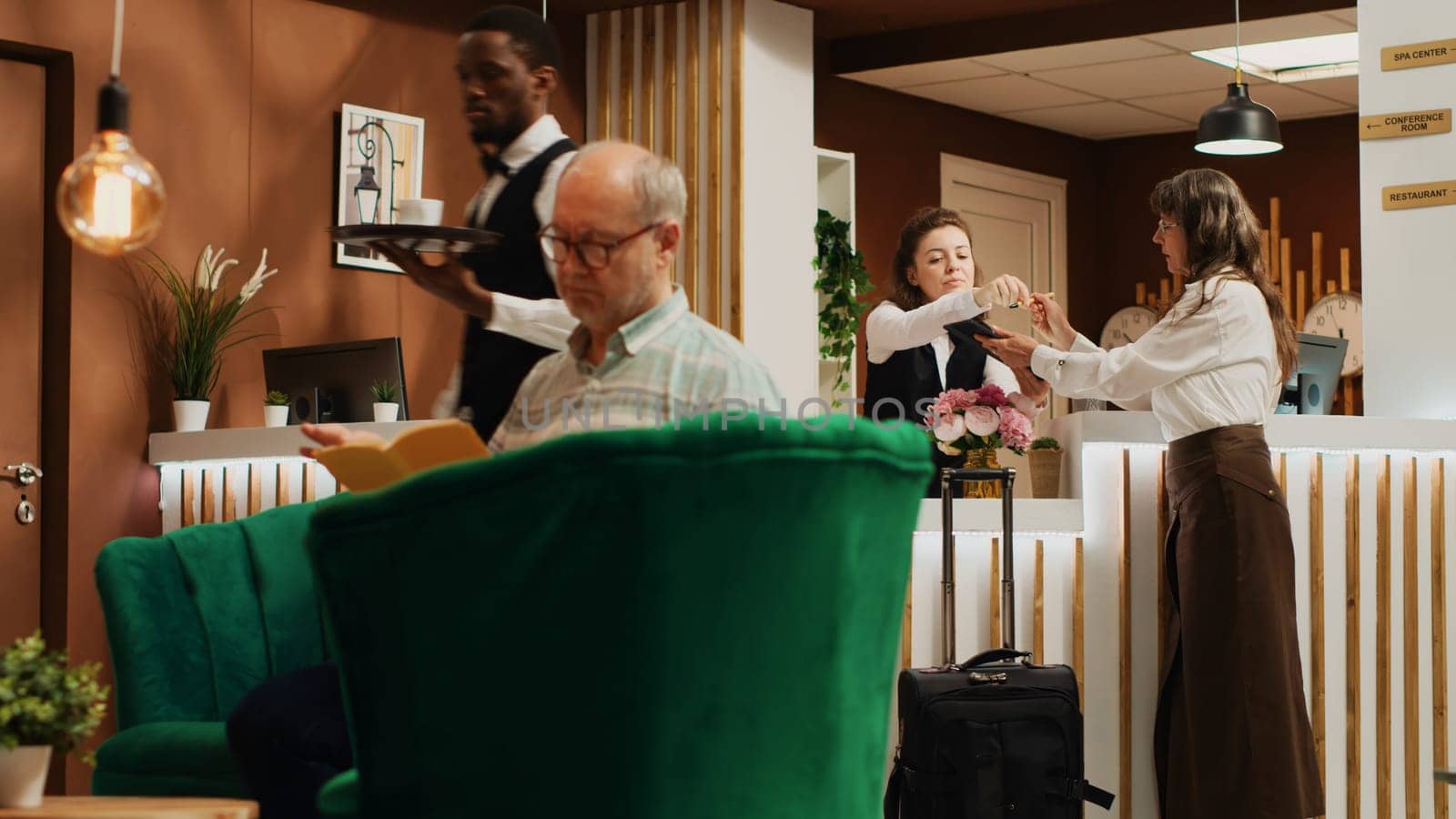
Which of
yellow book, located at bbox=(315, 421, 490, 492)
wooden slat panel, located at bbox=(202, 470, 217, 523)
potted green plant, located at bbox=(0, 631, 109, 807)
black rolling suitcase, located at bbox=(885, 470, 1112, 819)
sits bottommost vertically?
black rolling suitcase, located at bbox=(885, 470, 1112, 819)

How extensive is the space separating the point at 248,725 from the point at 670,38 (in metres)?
4.86

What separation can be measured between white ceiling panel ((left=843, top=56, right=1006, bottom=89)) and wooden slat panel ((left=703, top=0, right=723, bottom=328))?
3.62 feet

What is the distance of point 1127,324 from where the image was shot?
9.27 m

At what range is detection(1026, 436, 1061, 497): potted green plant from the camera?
14.4ft

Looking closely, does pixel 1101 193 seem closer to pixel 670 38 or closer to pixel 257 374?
pixel 670 38

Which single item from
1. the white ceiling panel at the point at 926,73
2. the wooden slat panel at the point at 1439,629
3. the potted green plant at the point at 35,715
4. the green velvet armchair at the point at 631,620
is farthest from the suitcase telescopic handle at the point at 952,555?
the white ceiling panel at the point at 926,73

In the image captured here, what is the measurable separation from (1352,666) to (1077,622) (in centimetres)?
78

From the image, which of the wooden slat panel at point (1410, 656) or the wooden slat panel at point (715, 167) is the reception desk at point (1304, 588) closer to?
the wooden slat panel at point (1410, 656)

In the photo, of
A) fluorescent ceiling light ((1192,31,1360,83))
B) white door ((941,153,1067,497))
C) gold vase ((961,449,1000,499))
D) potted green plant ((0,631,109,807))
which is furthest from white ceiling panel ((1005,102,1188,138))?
potted green plant ((0,631,109,807))

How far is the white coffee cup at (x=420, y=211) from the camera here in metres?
2.75

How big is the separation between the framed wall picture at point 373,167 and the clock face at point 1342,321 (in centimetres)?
459

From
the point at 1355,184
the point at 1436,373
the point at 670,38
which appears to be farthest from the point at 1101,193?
the point at 1436,373

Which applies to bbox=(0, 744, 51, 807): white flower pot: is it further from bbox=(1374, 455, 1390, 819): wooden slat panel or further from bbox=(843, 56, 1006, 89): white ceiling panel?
bbox=(843, 56, 1006, 89): white ceiling panel

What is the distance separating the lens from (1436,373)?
15.9 feet
